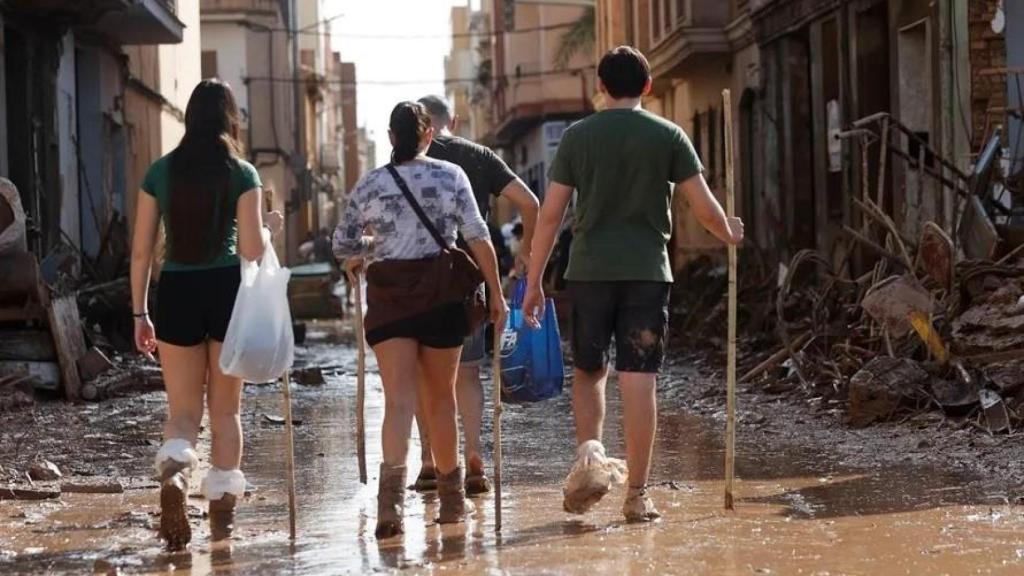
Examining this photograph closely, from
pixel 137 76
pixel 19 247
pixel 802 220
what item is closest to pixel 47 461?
pixel 19 247

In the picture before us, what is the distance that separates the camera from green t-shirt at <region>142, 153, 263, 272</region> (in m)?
7.10

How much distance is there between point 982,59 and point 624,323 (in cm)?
831

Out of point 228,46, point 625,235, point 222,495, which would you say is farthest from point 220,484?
point 228,46

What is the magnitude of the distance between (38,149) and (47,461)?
1039 cm

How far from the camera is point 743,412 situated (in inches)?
490

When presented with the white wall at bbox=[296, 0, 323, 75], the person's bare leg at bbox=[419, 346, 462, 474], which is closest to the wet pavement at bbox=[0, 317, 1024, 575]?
the person's bare leg at bbox=[419, 346, 462, 474]

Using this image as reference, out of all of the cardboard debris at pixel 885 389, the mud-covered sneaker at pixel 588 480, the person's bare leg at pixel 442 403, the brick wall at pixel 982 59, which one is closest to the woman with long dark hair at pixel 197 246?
the person's bare leg at pixel 442 403

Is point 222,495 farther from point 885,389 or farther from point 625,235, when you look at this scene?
point 885,389

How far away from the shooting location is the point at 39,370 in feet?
44.7

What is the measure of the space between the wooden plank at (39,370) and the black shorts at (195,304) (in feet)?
21.8

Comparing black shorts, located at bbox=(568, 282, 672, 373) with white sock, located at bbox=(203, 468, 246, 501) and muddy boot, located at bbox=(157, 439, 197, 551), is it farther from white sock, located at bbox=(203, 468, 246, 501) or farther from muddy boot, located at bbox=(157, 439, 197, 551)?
muddy boot, located at bbox=(157, 439, 197, 551)

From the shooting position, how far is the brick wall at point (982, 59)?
14680 millimetres

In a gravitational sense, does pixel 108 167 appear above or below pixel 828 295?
above

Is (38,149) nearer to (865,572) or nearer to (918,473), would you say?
(918,473)
